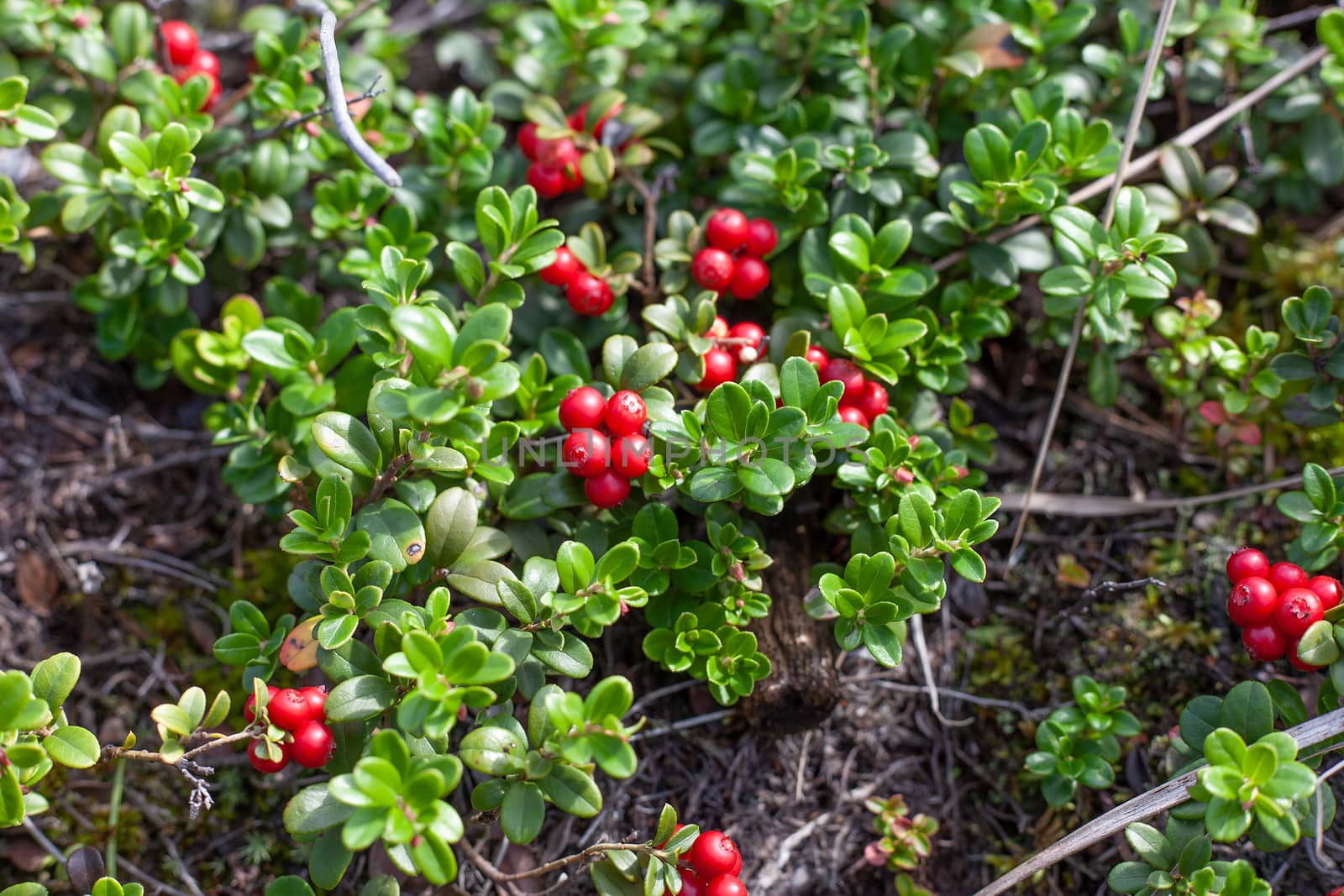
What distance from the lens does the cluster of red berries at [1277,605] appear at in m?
3.08

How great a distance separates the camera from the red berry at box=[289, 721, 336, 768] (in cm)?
297

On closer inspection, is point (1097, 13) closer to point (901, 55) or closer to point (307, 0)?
point (901, 55)

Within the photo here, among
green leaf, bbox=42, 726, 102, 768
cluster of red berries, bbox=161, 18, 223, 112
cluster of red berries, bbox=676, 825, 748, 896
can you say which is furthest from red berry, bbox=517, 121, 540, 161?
cluster of red berries, bbox=676, 825, 748, 896

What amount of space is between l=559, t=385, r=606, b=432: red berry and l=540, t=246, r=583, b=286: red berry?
752 mm

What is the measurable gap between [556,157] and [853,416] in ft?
5.76

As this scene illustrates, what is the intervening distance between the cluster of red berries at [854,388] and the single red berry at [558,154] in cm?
140

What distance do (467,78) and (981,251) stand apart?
9.29ft

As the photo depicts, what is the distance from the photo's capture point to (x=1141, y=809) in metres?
3.04

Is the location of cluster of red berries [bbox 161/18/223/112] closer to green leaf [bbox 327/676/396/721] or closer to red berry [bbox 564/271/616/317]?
red berry [bbox 564/271/616/317]

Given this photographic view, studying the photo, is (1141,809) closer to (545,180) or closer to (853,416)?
(853,416)

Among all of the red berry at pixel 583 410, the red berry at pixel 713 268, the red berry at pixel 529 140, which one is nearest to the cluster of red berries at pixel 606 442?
the red berry at pixel 583 410

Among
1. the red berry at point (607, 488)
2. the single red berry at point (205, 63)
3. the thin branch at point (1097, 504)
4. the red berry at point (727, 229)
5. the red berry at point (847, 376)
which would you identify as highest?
the single red berry at point (205, 63)

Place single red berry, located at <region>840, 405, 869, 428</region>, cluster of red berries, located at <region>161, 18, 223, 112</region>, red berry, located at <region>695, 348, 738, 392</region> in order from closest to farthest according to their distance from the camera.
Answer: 1. single red berry, located at <region>840, 405, 869, 428</region>
2. red berry, located at <region>695, 348, 738, 392</region>
3. cluster of red berries, located at <region>161, 18, 223, 112</region>

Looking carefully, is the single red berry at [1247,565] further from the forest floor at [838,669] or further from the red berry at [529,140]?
the red berry at [529,140]
